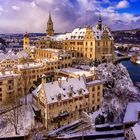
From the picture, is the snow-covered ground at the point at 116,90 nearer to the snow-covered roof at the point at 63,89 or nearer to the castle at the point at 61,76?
the castle at the point at 61,76

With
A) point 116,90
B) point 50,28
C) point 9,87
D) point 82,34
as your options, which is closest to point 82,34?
point 82,34

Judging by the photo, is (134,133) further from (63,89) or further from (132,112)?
(63,89)

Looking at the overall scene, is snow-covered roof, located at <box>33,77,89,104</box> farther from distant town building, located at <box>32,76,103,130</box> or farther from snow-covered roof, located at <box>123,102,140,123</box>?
snow-covered roof, located at <box>123,102,140,123</box>

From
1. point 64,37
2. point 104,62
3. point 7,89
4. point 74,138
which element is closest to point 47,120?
point 74,138

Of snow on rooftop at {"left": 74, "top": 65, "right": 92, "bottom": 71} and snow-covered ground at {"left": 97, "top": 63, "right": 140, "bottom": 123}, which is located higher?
snow on rooftop at {"left": 74, "top": 65, "right": 92, "bottom": 71}

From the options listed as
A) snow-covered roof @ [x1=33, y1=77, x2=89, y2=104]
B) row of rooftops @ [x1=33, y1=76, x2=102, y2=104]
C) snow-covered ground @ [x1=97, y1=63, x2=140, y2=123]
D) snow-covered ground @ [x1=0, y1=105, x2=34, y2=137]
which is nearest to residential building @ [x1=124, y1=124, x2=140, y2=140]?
snow-covered ground @ [x1=97, y1=63, x2=140, y2=123]

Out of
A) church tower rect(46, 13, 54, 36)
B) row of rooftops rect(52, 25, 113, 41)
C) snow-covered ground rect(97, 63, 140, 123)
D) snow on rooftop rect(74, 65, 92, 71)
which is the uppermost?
church tower rect(46, 13, 54, 36)

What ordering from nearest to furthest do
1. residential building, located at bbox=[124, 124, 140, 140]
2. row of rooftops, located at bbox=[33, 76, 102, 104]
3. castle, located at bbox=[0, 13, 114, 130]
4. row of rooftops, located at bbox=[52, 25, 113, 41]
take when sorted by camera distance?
1. residential building, located at bbox=[124, 124, 140, 140]
2. row of rooftops, located at bbox=[33, 76, 102, 104]
3. castle, located at bbox=[0, 13, 114, 130]
4. row of rooftops, located at bbox=[52, 25, 113, 41]

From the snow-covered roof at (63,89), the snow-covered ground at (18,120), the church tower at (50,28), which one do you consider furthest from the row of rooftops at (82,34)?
the snow-covered ground at (18,120)
